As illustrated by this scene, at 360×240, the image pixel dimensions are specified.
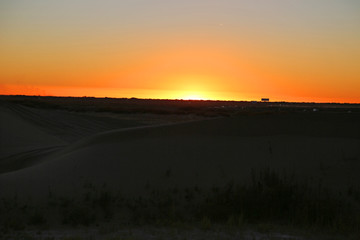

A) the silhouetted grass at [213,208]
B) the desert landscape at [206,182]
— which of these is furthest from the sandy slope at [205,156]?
the silhouetted grass at [213,208]

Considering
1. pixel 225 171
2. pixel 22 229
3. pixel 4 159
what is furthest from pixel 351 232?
pixel 4 159

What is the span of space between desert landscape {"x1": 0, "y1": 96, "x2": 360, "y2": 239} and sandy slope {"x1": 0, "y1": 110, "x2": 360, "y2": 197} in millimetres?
32

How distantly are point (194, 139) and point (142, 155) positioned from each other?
1.98 metres

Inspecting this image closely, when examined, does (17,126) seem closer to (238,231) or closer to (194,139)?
(194,139)

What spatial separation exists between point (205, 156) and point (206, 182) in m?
1.73

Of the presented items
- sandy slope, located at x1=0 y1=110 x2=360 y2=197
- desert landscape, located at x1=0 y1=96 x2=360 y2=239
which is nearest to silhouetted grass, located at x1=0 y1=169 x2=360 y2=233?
desert landscape, located at x1=0 y1=96 x2=360 y2=239

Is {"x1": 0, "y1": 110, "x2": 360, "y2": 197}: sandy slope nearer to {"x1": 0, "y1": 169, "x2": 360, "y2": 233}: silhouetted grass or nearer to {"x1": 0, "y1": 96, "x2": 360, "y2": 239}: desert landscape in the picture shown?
{"x1": 0, "y1": 96, "x2": 360, "y2": 239}: desert landscape

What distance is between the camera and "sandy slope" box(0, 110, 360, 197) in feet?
37.3

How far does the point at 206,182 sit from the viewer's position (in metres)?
11.2

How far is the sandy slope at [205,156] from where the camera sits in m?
11.4

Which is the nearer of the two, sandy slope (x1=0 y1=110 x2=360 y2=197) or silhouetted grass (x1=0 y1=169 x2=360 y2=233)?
silhouetted grass (x1=0 y1=169 x2=360 y2=233)

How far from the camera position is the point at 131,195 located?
10.5 meters

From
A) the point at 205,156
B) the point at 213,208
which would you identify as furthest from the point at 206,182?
the point at 205,156

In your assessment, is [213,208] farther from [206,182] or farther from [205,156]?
[205,156]
